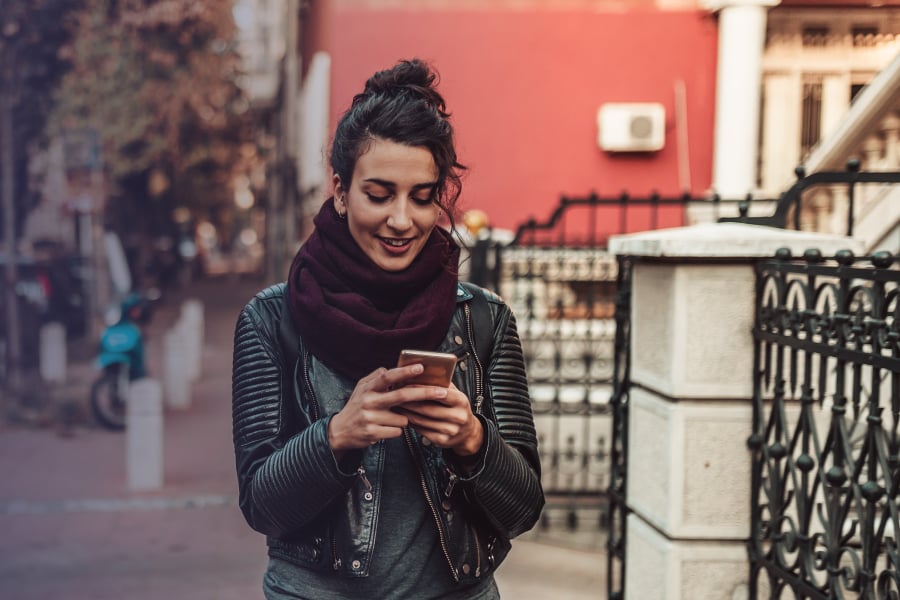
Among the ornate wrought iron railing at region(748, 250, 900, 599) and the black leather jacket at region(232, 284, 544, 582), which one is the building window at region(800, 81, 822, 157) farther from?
the black leather jacket at region(232, 284, 544, 582)

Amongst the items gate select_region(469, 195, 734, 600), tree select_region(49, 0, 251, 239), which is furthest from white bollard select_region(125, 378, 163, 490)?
tree select_region(49, 0, 251, 239)

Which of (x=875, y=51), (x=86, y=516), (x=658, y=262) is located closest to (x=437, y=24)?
(x=875, y=51)

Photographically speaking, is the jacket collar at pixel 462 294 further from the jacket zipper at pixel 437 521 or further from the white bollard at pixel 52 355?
the white bollard at pixel 52 355

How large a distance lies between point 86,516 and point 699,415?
204 inches

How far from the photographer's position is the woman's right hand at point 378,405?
1862 mm

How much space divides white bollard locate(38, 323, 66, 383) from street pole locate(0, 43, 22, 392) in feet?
2.08

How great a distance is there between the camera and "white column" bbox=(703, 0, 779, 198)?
11969mm

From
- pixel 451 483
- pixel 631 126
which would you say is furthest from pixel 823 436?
pixel 631 126

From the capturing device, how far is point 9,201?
13.1 meters

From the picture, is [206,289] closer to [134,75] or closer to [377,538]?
[134,75]

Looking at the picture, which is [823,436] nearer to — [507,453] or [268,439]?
[507,453]

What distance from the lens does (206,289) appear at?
3669 cm

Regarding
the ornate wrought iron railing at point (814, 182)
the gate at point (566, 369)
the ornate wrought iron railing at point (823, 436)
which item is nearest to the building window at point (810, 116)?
the gate at point (566, 369)

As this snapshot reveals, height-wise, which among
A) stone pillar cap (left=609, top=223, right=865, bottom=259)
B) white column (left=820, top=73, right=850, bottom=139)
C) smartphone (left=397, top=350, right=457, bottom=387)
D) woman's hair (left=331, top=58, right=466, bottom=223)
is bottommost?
smartphone (left=397, top=350, right=457, bottom=387)
